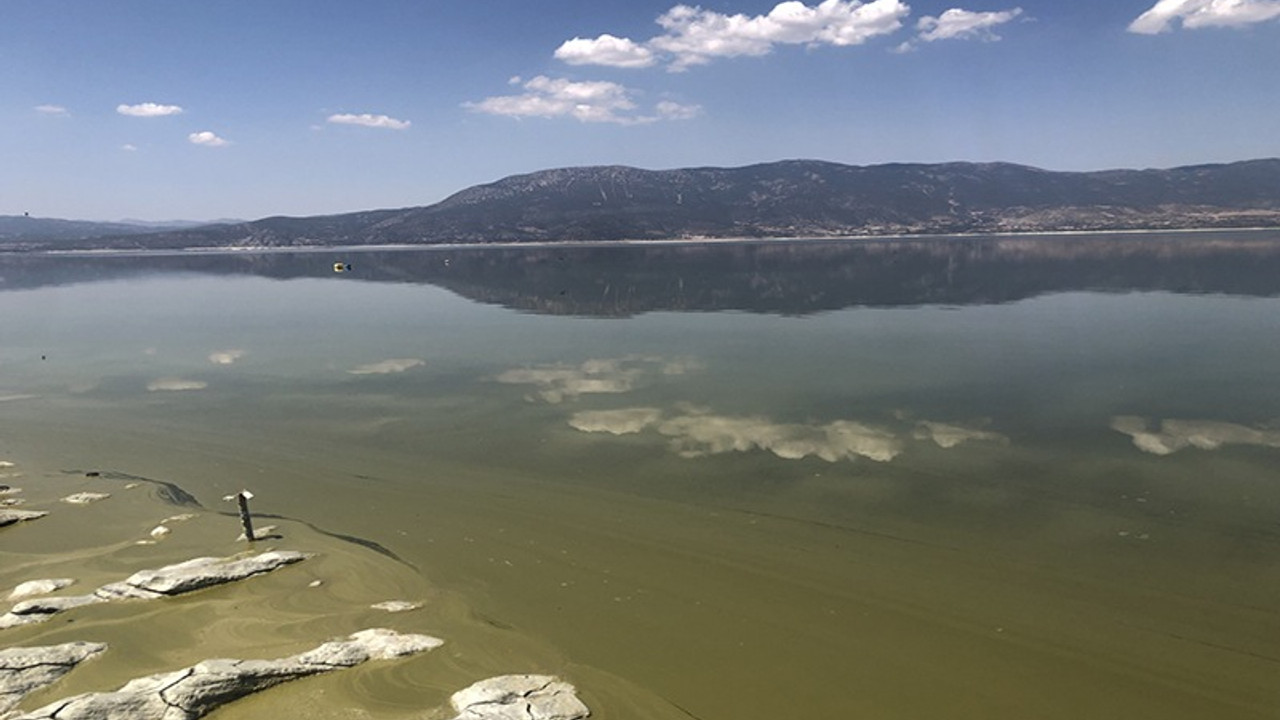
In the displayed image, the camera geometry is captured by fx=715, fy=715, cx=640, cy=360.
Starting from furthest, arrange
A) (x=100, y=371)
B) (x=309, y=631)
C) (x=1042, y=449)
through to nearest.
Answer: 1. (x=100, y=371)
2. (x=1042, y=449)
3. (x=309, y=631)

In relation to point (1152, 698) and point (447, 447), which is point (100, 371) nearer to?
point (447, 447)

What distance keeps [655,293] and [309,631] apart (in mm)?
80409

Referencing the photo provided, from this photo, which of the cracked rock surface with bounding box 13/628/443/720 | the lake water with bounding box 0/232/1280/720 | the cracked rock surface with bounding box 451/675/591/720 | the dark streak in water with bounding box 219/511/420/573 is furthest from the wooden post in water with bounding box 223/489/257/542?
the cracked rock surface with bounding box 451/675/591/720

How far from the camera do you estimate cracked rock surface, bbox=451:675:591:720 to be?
12820mm

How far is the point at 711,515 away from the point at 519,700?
977 centimetres

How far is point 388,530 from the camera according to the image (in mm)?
22125

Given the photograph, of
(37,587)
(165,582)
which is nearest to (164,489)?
(37,587)

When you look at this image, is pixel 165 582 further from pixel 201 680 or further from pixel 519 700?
pixel 519 700

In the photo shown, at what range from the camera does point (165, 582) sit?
1806 centimetres

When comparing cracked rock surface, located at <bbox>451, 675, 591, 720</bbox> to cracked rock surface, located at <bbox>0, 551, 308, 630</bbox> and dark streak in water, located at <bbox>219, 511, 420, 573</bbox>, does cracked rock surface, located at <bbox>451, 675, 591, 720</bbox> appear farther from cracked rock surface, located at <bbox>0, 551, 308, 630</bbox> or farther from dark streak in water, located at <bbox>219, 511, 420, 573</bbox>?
cracked rock surface, located at <bbox>0, 551, 308, 630</bbox>

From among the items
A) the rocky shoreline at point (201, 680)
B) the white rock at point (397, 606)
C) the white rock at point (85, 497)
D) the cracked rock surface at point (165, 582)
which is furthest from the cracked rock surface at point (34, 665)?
the white rock at point (85, 497)

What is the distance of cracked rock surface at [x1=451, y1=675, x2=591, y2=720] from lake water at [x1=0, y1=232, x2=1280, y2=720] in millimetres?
503

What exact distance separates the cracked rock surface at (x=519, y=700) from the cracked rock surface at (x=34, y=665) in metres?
7.98

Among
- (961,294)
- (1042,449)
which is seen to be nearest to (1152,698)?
(1042,449)
